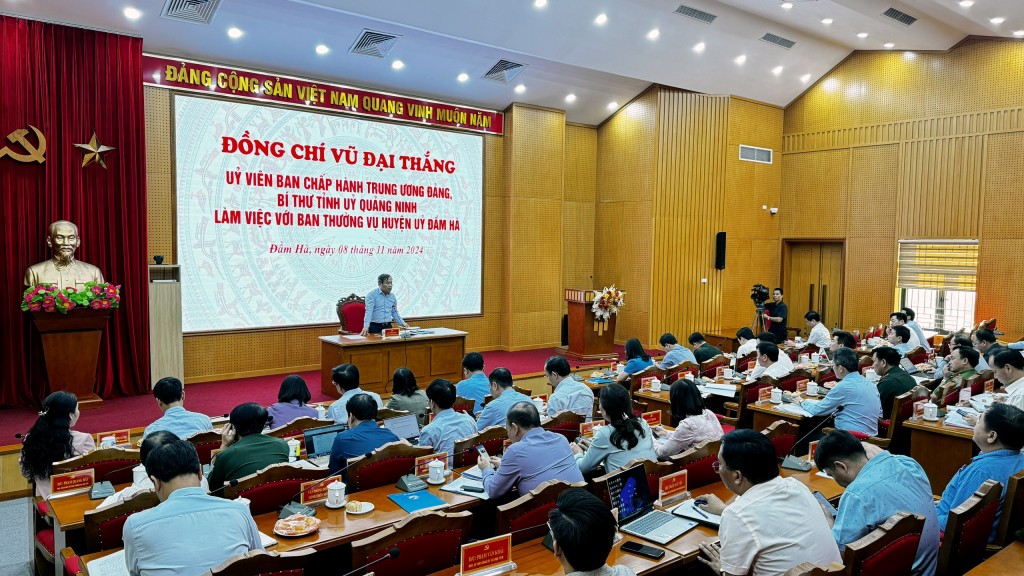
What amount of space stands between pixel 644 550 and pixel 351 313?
6.73m

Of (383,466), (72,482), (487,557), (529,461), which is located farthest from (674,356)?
(72,482)

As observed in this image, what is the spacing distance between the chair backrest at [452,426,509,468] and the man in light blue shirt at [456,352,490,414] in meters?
1.24

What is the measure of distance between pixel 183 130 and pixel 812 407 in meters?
7.65

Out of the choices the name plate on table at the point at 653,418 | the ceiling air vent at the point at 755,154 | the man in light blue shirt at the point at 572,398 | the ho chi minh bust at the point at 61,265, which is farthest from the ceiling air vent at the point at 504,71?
the name plate on table at the point at 653,418

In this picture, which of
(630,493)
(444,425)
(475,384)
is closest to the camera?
(630,493)

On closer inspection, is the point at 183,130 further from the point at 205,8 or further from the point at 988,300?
the point at 988,300

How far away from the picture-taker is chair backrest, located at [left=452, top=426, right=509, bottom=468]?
12.3 ft

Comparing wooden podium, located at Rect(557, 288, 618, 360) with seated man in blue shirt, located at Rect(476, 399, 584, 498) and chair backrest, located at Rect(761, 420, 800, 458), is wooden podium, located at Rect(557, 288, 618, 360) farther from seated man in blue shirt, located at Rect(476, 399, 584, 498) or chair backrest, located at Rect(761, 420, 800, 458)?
seated man in blue shirt, located at Rect(476, 399, 584, 498)

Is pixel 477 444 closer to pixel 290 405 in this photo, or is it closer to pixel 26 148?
pixel 290 405

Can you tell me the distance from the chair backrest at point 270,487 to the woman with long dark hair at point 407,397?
153 cm

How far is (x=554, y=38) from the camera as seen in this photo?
9.00 meters

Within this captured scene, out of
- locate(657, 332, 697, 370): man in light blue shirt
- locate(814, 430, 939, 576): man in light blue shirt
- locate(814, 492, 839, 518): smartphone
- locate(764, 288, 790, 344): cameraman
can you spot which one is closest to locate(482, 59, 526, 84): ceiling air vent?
locate(657, 332, 697, 370): man in light blue shirt

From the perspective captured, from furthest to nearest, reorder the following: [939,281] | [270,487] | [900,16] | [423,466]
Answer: [939,281], [900,16], [423,466], [270,487]

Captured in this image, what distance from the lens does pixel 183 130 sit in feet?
26.5
